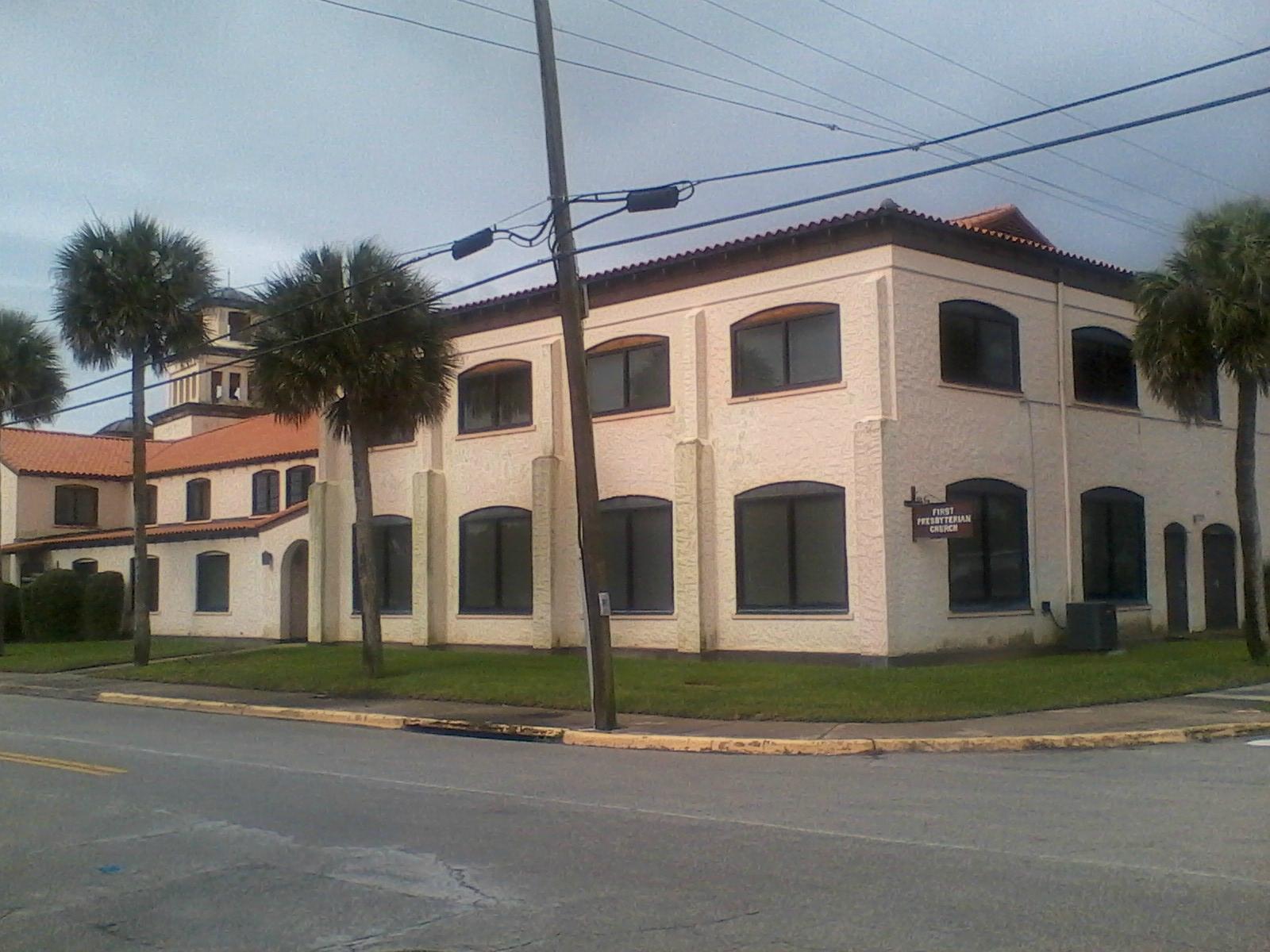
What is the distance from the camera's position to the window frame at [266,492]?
3828cm

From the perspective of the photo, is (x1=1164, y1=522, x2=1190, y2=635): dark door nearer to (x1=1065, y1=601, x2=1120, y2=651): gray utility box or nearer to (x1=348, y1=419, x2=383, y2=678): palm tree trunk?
(x1=1065, y1=601, x2=1120, y2=651): gray utility box

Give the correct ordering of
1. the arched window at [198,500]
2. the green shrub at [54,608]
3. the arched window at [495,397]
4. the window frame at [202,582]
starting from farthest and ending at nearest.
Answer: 1. the arched window at [198,500]
2. the green shrub at [54,608]
3. the window frame at [202,582]
4. the arched window at [495,397]

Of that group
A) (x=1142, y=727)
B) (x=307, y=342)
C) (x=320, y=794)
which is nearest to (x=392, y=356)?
(x=307, y=342)

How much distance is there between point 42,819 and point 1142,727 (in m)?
11.8

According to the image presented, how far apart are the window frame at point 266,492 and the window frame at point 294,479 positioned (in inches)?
17.4

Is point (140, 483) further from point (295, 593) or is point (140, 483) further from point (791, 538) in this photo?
point (791, 538)

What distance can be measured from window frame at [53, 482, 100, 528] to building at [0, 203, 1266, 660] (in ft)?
70.4

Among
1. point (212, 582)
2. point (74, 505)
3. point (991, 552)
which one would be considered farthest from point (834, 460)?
point (74, 505)

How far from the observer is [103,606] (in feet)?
125

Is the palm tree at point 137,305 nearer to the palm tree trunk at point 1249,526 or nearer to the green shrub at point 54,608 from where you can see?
the green shrub at point 54,608

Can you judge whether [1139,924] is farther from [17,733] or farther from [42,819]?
[17,733]

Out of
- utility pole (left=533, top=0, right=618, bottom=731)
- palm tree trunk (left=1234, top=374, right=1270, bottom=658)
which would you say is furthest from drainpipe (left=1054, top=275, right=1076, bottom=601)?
utility pole (left=533, top=0, right=618, bottom=731)

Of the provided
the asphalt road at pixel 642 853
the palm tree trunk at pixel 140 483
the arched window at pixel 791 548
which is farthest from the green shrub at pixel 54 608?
the asphalt road at pixel 642 853

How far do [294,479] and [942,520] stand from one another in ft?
71.0
